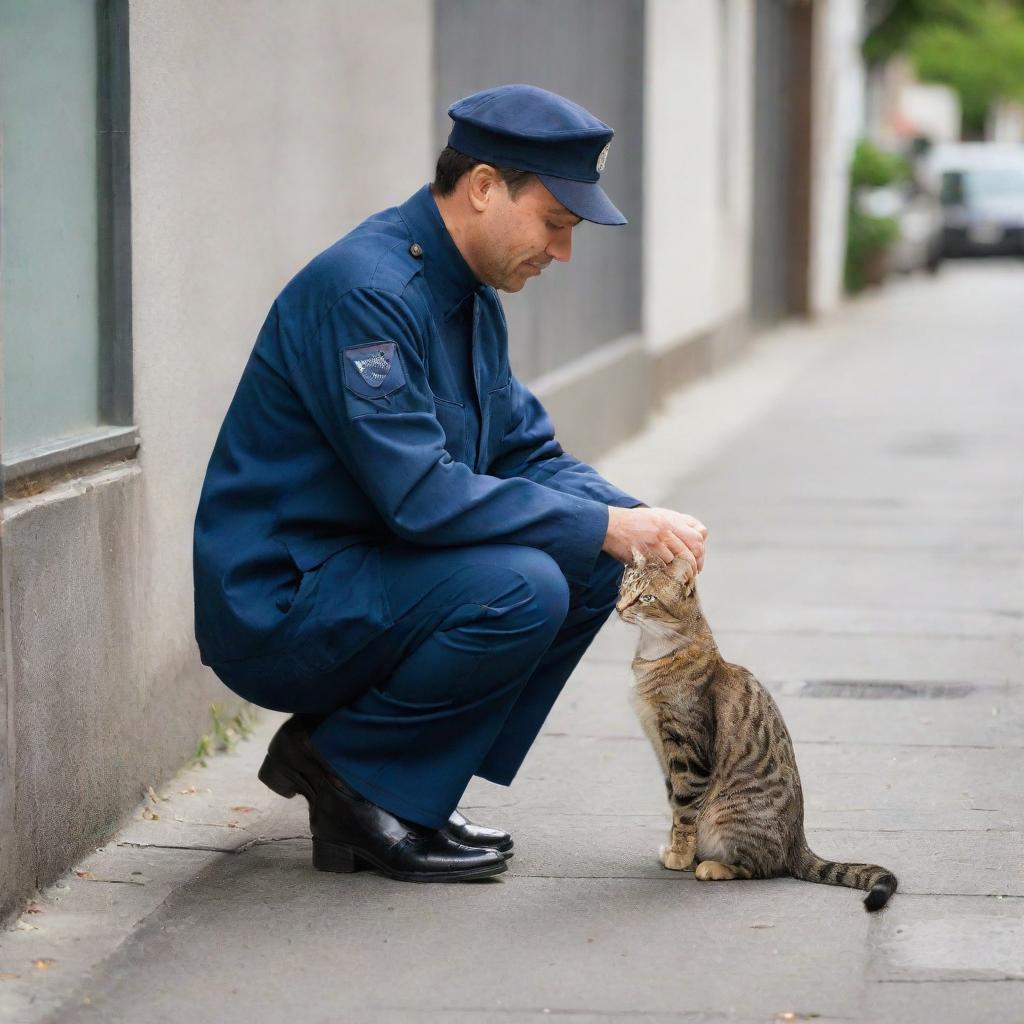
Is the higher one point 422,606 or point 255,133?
point 255,133

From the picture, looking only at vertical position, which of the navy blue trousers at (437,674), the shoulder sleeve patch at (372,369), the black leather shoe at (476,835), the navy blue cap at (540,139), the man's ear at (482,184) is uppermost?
the navy blue cap at (540,139)

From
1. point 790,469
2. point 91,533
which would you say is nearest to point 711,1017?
point 91,533

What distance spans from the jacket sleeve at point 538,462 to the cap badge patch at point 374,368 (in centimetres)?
69

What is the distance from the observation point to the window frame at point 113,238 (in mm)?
4641

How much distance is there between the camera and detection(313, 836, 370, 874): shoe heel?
14.3 feet

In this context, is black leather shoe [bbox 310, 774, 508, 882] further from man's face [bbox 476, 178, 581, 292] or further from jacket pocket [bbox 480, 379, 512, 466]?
man's face [bbox 476, 178, 581, 292]

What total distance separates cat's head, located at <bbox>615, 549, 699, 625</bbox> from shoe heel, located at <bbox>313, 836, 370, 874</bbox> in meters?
0.84

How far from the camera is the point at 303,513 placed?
412 centimetres

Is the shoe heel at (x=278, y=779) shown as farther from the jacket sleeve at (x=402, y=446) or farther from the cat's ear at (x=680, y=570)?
the cat's ear at (x=680, y=570)

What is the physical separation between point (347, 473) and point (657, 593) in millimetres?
740

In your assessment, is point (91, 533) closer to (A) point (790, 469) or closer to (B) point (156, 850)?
(B) point (156, 850)

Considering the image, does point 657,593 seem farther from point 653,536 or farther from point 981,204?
point 981,204

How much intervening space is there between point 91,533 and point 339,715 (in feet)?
2.49

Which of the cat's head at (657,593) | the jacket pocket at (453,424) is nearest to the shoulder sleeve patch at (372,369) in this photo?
the jacket pocket at (453,424)
